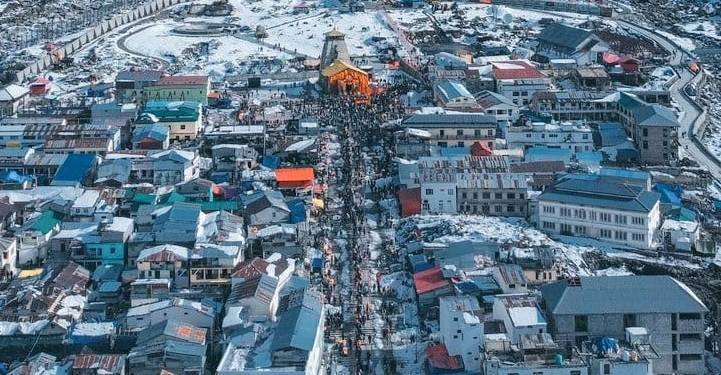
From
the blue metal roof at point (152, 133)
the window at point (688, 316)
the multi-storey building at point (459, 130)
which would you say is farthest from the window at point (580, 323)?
the blue metal roof at point (152, 133)

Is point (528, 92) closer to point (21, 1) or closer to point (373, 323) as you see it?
Answer: point (373, 323)

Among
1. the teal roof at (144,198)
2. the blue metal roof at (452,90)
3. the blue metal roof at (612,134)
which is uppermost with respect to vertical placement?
the blue metal roof at (452,90)

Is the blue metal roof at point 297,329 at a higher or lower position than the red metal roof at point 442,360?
higher

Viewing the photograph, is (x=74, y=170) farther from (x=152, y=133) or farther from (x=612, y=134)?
(x=612, y=134)

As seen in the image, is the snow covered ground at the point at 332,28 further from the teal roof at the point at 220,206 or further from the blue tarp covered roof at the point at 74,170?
the teal roof at the point at 220,206

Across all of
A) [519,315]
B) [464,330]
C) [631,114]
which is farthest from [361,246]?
[631,114]
